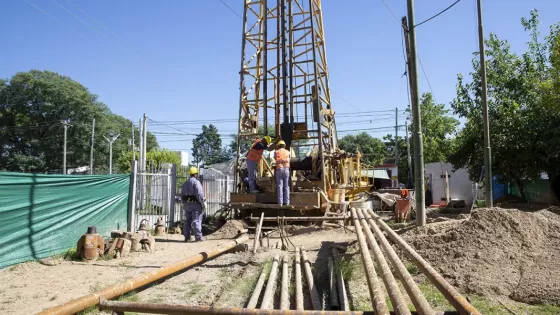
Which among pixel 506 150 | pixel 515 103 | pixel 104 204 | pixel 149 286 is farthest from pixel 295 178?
pixel 515 103

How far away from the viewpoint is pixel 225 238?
1255 cm

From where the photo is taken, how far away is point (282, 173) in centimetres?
1280

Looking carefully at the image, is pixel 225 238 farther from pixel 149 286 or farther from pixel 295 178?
pixel 149 286

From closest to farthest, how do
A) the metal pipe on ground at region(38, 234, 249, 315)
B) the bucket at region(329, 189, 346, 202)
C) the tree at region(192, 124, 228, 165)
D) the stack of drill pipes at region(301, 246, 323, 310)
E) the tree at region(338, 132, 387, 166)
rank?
the metal pipe on ground at region(38, 234, 249, 315) → the stack of drill pipes at region(301, 246, 323, 310) → the bucket at region(329, 189, 346, 202) → the tree at region(338, 132, 387, 166) → the tree at region(192, 124, 228, 165)

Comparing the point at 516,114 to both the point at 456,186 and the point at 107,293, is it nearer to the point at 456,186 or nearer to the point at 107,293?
the point at 456,186

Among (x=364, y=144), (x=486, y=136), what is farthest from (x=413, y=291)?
(x=364, y=144)

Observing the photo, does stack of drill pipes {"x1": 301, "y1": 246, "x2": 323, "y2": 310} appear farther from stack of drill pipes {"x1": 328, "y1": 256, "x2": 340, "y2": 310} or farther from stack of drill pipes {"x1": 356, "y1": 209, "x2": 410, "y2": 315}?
stack of drill pipes {"x1": 356, "y1": 209, "x2": 410, "y2": 315}

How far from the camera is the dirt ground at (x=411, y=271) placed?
5.93 metres

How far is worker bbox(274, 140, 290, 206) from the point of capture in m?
12.7

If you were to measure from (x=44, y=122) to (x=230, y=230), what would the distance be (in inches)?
1783

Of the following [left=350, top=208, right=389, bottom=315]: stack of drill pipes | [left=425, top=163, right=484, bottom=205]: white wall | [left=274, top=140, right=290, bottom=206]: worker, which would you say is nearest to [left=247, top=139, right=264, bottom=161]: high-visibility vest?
[left=274, top=140, right=290, bottom=206]: worker

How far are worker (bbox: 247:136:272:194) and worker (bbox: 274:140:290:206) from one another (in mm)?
1076

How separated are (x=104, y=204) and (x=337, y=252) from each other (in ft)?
20.0

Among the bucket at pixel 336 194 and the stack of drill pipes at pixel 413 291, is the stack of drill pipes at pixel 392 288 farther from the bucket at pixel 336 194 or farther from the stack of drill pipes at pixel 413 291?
the bucket at pixel 336 194
